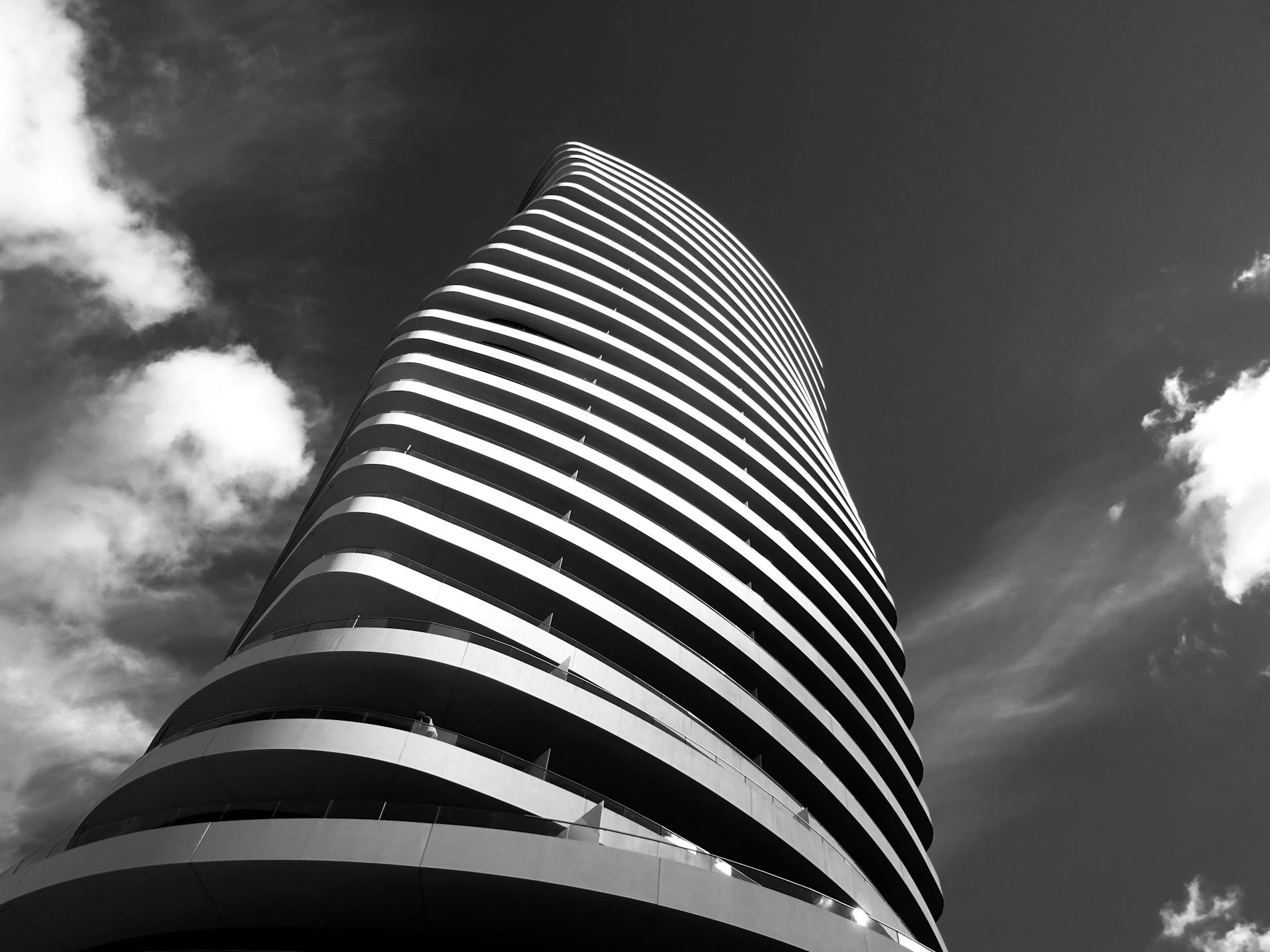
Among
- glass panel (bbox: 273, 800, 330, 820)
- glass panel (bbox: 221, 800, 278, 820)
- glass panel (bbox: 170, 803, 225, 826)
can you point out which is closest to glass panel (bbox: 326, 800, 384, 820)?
glass panel (bbox: 273, 800, 330, 820)

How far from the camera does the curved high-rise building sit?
12.7 m

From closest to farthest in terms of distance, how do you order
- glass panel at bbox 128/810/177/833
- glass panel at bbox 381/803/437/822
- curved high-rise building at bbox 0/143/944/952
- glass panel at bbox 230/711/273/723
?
1. curved high-rise building at bbox 0/143/944/952
2. glass panel at bbox 381/803/437/822
3. glass panel at bbox 128/810/177/833
4. glass panel at bbox 230/711/273/723

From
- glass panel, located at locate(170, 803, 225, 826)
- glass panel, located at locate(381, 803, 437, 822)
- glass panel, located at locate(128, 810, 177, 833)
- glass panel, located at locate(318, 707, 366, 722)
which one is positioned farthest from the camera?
glass panel, located at locate(318, 707, 366, 722)

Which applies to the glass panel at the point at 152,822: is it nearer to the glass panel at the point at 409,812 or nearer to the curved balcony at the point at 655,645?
the glass panel at the point at 409,812

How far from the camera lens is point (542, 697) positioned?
53.7ft

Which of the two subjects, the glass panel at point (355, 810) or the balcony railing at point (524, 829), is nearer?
the balcony railing at point (524, 829)

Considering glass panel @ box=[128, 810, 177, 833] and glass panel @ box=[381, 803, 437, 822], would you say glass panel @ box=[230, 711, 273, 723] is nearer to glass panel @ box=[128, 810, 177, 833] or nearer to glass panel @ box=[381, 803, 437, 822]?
glass panel @ box=[128, 810, 177, 833]

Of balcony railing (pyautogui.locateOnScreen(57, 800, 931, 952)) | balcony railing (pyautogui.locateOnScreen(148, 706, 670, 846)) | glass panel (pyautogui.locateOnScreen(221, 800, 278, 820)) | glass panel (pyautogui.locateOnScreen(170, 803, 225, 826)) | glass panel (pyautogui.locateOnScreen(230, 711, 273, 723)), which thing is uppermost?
glass panel (pyautogui.locateOnScreen(230, 711, 273, 723))

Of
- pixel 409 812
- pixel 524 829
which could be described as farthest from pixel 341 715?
pixel 524 829

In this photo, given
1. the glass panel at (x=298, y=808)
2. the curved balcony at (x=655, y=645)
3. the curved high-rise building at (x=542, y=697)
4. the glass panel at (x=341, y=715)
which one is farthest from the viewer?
the curved balcony at (x=655, y=645)

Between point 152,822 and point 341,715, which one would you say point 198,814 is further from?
point 341,715

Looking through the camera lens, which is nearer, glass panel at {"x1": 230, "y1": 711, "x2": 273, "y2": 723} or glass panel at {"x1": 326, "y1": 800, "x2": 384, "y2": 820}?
glass panel at {"x1": 326, "y1": 800, "x2": 384, "y2": 820}

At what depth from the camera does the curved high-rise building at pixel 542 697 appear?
12727 millimetres

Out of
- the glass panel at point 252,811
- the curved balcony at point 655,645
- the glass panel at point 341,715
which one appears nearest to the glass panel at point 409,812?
the glass panel at point 341,715
